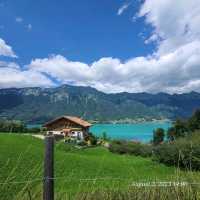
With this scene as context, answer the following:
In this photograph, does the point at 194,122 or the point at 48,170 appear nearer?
the point at 48,170

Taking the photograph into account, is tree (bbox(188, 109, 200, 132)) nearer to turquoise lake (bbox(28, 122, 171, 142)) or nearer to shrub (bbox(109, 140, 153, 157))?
turquoise lake (bbox(28, 122, 171, 142))

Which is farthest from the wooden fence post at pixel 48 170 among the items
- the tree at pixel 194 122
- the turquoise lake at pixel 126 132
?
the tree at pixel 194 122

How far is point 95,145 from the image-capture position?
41875 millimetres

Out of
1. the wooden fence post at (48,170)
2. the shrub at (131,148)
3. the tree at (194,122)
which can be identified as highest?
the tree at (194,122)

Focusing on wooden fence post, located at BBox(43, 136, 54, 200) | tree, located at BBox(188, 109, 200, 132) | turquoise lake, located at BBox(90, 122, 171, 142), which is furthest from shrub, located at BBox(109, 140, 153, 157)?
wooden fence post, located at BBox(43, 136, 54, 200)

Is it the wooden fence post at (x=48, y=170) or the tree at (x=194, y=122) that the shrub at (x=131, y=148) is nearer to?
the tree at (x=194, y=122)

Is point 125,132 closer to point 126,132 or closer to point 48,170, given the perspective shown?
point 126,132

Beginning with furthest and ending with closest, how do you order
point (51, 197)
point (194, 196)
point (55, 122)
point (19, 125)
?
point (55, 122)
point (19, 125)
point (194, 196)
point (51, 197)

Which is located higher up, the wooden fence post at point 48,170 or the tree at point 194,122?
the tree at point 194,122

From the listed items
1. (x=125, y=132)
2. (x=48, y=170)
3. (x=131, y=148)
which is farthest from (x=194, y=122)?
(x=125, y=132)

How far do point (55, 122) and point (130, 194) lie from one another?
5858cm

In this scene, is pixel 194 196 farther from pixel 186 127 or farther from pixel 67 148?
pixel 186 127

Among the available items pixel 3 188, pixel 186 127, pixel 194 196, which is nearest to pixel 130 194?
pixel 194 196

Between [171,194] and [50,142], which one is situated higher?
[50,142]
